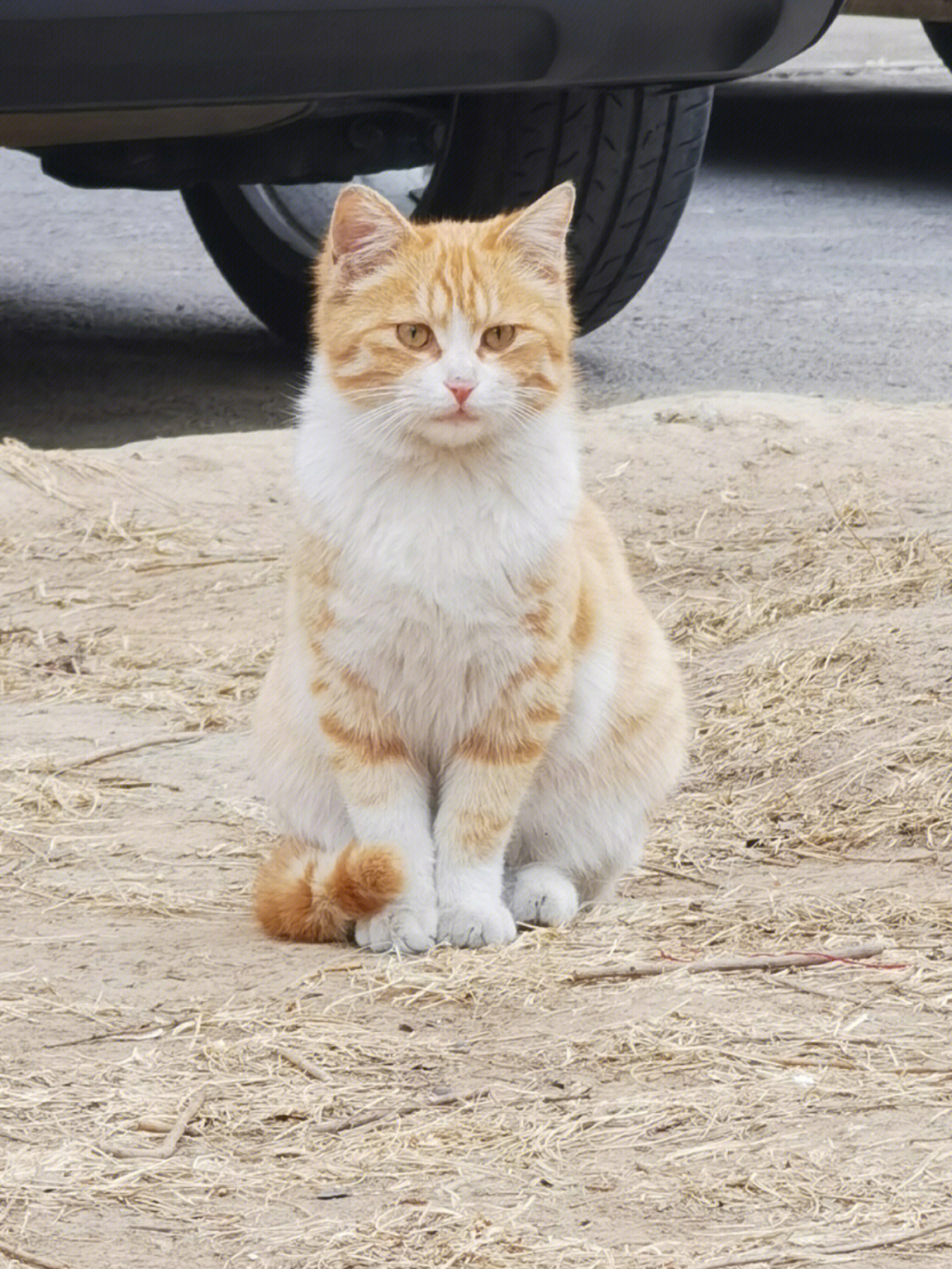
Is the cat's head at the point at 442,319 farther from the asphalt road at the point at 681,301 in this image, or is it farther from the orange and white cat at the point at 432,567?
the asphalt road at the point at 681,301

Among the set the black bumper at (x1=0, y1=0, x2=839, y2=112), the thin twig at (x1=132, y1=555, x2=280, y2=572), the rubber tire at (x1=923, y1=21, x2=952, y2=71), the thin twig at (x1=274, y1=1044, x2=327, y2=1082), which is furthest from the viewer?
the rubber tire at (x1=923, y1=21, x2=952, y2=71)

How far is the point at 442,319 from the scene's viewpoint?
295 centimetres

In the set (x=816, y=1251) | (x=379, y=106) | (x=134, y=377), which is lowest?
(x=134, y=377)

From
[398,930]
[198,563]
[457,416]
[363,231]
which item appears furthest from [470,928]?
[198,563]

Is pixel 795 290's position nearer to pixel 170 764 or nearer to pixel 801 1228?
pixel 170 764

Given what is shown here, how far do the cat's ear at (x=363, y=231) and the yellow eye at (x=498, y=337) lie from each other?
0.20 meters

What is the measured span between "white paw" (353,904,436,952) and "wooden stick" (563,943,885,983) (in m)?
0.27

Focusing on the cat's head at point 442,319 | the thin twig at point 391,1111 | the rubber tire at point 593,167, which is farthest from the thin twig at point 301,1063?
the rubber tire at point 593,167

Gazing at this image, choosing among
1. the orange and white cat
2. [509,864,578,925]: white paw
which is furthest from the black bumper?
[509,864,578,925]: white paw

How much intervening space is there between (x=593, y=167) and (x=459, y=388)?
297 cm

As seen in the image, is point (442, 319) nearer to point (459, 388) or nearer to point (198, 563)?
point (459, 388)

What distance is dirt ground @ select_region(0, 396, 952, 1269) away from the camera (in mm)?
2137

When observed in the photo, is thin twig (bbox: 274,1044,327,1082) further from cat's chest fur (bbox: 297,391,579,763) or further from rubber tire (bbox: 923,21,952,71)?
rubber tire (bbox: 923,21,952,71)

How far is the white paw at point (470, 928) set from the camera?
304 centimetres
